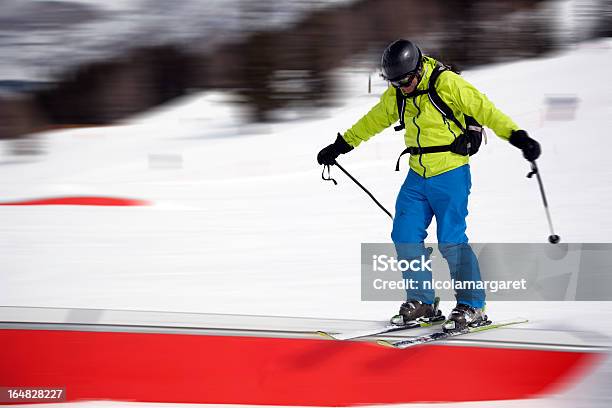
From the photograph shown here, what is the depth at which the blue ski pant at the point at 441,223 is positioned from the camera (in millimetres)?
3316

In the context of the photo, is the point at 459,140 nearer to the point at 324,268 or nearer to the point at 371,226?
the point at 324,268

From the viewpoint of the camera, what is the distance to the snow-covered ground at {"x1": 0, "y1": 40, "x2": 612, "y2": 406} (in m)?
4.79

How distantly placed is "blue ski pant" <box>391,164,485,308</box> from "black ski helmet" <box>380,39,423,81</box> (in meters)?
0.50

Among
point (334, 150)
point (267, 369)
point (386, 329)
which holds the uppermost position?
point (334, 150)

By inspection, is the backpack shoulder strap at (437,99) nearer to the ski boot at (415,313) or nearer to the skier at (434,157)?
the skier at (434,157)

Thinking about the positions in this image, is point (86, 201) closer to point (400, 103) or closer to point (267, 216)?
point (267, 216)

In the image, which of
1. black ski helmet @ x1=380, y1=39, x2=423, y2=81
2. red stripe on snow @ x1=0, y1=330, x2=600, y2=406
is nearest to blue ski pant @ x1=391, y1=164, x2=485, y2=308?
red stripe on snow @ x1=0, y1=330, x2=600, y2=406

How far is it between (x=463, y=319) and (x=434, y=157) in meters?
0.76

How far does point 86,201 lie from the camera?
7977 mm

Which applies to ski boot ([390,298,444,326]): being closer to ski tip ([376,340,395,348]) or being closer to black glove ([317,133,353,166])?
ski tip ([376,340,395,348])

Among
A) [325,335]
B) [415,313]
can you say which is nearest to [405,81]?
[415,313]

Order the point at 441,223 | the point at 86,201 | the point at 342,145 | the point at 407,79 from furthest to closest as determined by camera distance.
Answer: the point at 86,201 < the point at 342,145 < the point at 441,223 < the point at 407,79

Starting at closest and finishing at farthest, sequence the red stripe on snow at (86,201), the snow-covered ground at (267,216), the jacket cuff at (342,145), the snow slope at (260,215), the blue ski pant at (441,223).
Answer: the blue ski pant at (441,223) < the jacket cuff at (342,145) < the snow-covered ground at (267,216) < the snow slope at (260,215) < the red stripe on snow at (86,201)

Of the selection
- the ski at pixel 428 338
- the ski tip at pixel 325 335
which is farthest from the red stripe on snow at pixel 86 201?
the ski at pixel 428 338
